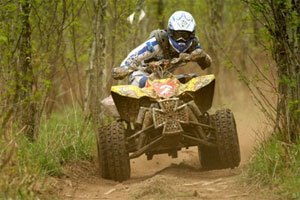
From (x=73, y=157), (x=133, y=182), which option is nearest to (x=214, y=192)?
(x=133, y=182)

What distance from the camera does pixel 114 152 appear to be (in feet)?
31.3

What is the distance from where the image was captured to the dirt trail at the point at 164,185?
8.17 meters

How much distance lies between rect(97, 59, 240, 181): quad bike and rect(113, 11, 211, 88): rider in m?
0.41

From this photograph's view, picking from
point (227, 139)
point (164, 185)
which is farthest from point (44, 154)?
point (227, 139)

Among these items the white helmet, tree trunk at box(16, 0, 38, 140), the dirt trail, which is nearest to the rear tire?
the dirt trail

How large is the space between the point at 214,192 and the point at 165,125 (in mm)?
1267

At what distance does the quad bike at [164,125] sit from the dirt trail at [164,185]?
0.27m

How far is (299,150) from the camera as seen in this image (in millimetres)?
8258

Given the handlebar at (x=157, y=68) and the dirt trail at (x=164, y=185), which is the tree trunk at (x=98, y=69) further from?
the handlebar at (x=157, y=68)

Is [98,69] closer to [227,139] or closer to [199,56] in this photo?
[199,56]

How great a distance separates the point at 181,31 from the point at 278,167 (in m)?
2.90

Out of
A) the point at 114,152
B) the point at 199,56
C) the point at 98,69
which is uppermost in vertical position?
the point at 199,56

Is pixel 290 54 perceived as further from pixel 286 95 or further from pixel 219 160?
pixel 219 160

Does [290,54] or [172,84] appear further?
[172,84]
